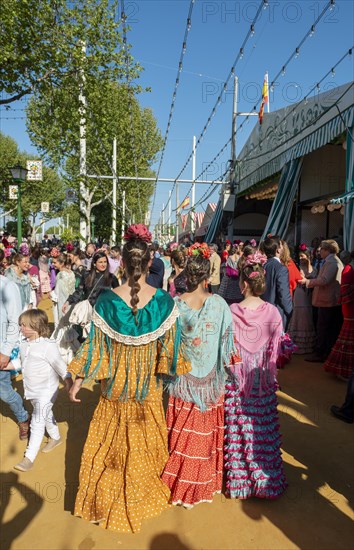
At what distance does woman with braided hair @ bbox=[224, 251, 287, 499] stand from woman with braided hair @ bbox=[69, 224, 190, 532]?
0.56 m

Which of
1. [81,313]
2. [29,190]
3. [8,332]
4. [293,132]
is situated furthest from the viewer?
[29,190]

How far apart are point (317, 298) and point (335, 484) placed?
3257 mm

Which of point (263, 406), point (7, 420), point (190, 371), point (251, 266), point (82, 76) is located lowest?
point (7, 420)

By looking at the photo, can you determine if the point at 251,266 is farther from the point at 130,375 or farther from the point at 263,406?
the point at 130,375

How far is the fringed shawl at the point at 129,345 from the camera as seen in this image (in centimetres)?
241

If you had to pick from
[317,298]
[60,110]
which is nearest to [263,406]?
[317,298]

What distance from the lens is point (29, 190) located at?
40.0 metres

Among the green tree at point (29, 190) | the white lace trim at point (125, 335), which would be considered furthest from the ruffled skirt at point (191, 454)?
the green tree at point (29, 190)

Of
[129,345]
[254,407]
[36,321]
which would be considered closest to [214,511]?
[254,407]

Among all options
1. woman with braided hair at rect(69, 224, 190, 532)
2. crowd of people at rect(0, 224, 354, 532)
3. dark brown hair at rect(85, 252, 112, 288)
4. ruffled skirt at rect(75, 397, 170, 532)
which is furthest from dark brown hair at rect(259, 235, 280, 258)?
ruffled skirt at rect(75, 397, 170, 532)

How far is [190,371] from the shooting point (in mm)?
2758

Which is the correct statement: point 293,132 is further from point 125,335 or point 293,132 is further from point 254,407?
point 125,335

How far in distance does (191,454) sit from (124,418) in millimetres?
592

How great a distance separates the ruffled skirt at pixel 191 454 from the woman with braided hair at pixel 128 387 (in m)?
0.15
